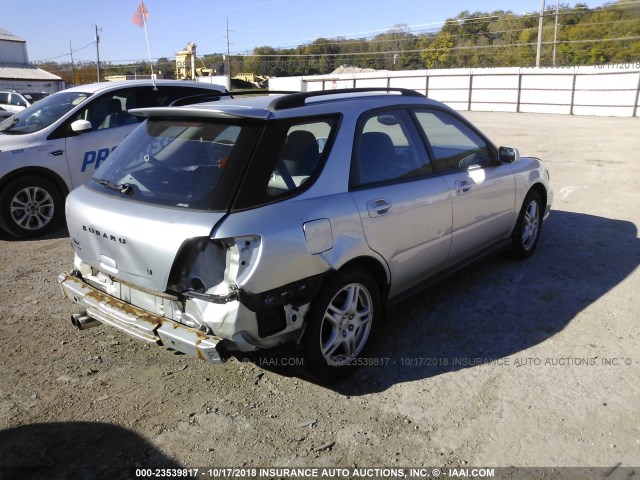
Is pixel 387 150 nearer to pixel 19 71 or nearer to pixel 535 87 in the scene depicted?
pixel 535 87

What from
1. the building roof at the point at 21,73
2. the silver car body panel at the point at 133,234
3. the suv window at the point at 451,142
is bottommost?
the silver car body panel at the point at 133,234

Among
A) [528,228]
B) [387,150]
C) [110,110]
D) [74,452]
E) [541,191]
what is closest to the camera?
[74,452]

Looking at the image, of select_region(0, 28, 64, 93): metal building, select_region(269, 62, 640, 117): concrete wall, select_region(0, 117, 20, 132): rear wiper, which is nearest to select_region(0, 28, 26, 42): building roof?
select_region(0, 28, 64, 93): metal building

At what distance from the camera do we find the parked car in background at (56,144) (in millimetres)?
6512

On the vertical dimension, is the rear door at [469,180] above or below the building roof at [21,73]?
below

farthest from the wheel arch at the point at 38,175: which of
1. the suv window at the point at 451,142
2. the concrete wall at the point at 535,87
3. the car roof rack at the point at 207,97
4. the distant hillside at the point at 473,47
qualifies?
the distant hillside at the point at 473,47

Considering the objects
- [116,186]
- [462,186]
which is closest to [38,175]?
[116,186]

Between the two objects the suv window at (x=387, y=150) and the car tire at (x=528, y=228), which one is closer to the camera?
the suv window at (x=387, y=150)

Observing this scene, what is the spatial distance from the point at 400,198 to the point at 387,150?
1.31 ft

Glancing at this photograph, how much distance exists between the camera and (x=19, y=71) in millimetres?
56188

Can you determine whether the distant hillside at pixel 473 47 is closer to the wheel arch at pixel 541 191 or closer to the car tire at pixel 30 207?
the wheel arch at pixel 541 191

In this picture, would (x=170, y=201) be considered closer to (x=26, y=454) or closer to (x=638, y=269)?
(x=26, y=454)

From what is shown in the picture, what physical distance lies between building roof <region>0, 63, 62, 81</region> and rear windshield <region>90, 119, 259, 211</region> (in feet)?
187

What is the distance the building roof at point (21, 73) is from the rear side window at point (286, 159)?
5765 centimetres
